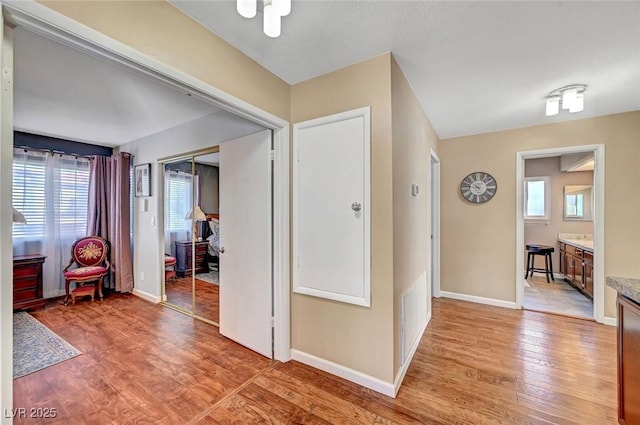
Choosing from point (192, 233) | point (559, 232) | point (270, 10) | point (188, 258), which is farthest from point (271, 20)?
point (559, 232)

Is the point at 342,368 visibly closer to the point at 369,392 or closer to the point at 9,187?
the point at 369,392

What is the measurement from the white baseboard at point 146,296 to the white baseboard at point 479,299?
421 centimetres

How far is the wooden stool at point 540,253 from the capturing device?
15.5 feet

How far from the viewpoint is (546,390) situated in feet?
6.17

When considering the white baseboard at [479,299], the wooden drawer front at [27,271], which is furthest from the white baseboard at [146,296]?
the white baseboard at [479,299]

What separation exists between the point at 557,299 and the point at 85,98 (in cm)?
654

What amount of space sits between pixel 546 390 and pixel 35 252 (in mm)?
6169

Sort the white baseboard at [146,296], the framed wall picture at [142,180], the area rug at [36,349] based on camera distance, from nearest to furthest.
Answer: the area rug at [36,349], the white baseboard at [146,296], the framed wall picture at [142,180]

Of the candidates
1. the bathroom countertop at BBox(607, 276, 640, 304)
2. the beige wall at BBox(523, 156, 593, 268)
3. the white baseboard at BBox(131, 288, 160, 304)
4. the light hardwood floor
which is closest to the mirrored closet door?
the white baseboard at BBox(131, 288, 160, 304)

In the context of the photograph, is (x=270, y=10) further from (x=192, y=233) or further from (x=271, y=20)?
(x=192, y=233)

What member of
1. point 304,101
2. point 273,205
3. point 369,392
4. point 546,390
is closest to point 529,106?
point 304,101

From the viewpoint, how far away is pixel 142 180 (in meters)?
3.92

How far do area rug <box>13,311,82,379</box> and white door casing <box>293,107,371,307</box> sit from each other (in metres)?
2.24

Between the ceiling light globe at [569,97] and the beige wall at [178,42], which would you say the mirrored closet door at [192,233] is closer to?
the beige wall at [178,42]
